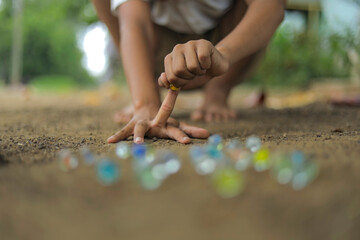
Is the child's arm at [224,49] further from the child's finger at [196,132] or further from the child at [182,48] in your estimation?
the child's finger at [196,132]

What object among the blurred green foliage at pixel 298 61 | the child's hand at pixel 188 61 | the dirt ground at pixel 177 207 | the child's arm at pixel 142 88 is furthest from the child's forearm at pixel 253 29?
the blurred green foliage at pixel 298 61

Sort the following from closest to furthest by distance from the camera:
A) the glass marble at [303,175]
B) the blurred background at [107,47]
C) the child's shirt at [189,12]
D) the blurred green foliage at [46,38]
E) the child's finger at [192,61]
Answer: the glass marble at [303,175]
the child's finger at [192,61]
the child's shirt at [189,12]
the blurred background at [107,47]
the blurred green foliage at [46,38]

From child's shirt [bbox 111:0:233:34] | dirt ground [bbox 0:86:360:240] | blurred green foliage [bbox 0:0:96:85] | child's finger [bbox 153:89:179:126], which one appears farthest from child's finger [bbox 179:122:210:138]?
blurred green foliage [bbox 0:0:96:85]

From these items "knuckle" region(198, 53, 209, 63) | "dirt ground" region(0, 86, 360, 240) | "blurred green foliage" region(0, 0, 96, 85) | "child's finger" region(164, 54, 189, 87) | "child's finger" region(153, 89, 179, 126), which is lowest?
"blurred green foliage" region(0, 0, 96, 85)

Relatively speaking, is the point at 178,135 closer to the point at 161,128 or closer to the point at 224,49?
the point at 161,128

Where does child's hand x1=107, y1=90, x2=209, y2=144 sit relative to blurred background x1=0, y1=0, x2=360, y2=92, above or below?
above

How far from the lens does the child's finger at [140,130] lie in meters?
1.31

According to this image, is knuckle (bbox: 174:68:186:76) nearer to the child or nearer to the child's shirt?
the child

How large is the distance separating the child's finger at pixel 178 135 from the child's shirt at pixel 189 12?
39.2 inches

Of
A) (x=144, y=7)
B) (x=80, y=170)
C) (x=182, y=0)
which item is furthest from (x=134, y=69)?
(x=80, y=170)

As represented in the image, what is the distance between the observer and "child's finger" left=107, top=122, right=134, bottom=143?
4.52 ft

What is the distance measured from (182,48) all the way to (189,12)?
3.33 ft

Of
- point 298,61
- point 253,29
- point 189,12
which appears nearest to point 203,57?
point 253,29

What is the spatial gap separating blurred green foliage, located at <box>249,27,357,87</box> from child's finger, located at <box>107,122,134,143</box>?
139 inches
